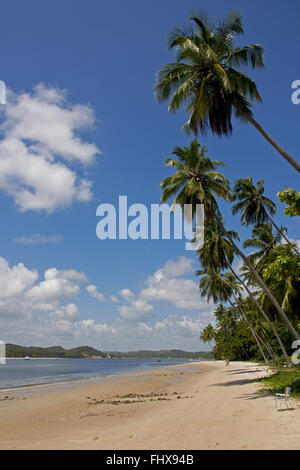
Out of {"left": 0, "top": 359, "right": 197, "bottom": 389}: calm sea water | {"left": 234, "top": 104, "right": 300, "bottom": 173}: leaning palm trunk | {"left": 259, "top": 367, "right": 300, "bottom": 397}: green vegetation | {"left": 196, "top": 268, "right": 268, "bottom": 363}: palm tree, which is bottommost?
{"left": 0, "top": 359, "right": 197, "bottom": 389}: calm sea water

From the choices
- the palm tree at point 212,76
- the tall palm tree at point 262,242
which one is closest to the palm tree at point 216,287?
the tall palm tree at point 262,242

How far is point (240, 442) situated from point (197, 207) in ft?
47.4

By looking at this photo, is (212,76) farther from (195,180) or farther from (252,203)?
(252,203)

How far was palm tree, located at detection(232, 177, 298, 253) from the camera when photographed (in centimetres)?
2656

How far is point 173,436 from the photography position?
7.47 metres

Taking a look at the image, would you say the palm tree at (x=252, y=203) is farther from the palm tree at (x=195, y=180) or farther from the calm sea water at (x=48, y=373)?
the calm sea water at (x=48, y=373)

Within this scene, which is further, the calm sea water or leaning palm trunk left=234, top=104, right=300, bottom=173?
the calm sea water

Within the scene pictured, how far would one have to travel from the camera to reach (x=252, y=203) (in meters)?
26.9

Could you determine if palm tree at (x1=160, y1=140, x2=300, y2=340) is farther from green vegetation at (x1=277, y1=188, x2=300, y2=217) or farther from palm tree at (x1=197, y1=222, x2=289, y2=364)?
green vegetation at (x1=277, y1=188, x2=300, y2=217)

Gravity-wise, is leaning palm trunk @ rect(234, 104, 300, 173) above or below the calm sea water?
above

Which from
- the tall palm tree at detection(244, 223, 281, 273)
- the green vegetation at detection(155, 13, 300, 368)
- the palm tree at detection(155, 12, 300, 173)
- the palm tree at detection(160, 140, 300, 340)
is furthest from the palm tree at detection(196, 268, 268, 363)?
the palm tree at detection(155, 12, 300, 173)

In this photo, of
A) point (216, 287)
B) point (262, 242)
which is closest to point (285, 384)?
point (262, 242)
